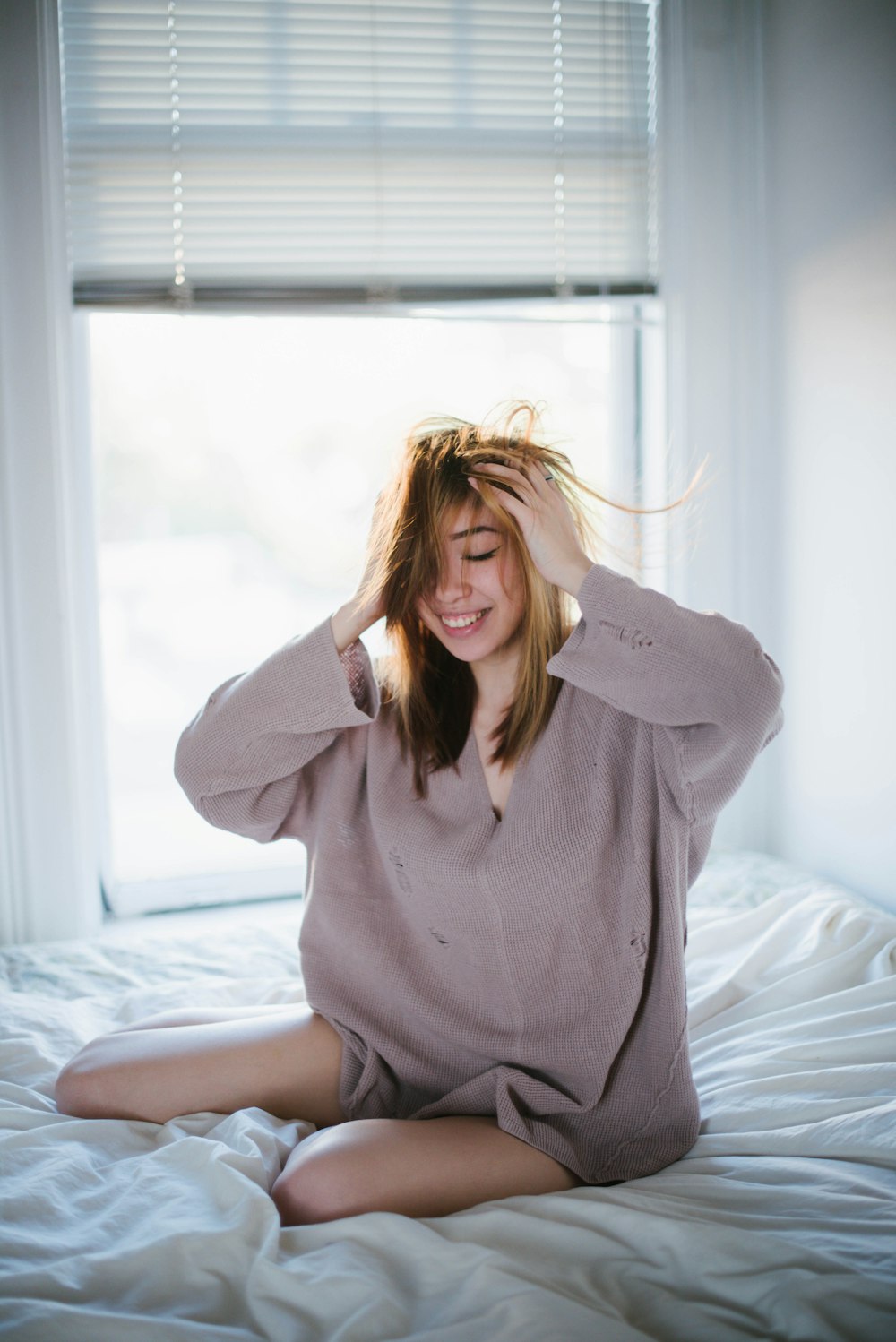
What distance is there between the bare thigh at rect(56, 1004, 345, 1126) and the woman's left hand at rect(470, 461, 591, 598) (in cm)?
70

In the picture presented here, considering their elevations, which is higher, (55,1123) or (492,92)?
(492,92)

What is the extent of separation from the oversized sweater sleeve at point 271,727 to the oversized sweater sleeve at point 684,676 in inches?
11.9

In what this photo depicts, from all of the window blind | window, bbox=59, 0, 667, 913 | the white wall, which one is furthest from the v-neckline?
the window blind

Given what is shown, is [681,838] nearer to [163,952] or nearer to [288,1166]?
[288,1166]

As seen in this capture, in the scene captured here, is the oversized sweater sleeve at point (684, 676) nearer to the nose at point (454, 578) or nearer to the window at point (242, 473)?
the nose at point (454, 578)

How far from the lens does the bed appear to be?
858mm

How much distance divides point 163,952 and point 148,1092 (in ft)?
1.93

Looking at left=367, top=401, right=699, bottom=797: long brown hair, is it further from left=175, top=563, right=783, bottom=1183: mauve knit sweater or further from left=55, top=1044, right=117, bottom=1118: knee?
left=55, top=1044, right=117, bottom=1118: knee

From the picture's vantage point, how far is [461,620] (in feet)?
4.28

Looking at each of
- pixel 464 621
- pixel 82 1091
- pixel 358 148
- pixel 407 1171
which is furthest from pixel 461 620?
pixel 358 148

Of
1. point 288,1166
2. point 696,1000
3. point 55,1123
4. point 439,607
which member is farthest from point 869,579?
point 55,1123

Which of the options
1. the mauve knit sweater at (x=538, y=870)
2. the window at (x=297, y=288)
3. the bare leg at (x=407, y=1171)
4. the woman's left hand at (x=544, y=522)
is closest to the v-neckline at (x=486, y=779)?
the mauve knit sweater at (x=538, y=870)

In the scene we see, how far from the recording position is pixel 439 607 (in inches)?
51.3

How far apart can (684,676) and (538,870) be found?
0.31m
